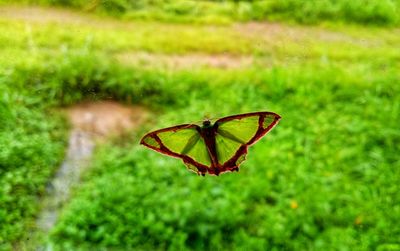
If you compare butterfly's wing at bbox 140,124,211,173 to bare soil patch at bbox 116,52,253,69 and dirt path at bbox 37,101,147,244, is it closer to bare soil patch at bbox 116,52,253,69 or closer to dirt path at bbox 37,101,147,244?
dirt path at bbox 37,101,147,244

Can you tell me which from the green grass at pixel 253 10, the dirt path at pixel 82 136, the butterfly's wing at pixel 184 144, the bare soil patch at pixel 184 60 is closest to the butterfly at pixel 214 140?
the butterfly's wing at pixel 184 144

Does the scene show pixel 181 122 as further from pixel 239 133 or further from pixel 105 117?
pixel 239 133

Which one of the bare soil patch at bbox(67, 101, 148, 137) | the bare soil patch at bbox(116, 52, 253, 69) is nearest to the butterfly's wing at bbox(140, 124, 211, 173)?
the bare soil patch at bbox(67, 101, 148, 137)

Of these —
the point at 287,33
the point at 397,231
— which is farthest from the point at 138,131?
the point at 287,33

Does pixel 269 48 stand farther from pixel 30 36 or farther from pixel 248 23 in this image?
pixel 30 36

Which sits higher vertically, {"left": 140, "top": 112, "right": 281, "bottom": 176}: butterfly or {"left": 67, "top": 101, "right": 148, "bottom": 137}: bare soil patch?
{"left": 140, "top": 112, "right": 281, "bottom": 176}: butterfly

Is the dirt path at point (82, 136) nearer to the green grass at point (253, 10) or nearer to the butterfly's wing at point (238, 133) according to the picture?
the green grass at point (253, 10)

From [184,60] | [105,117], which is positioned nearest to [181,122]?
[105,117]
